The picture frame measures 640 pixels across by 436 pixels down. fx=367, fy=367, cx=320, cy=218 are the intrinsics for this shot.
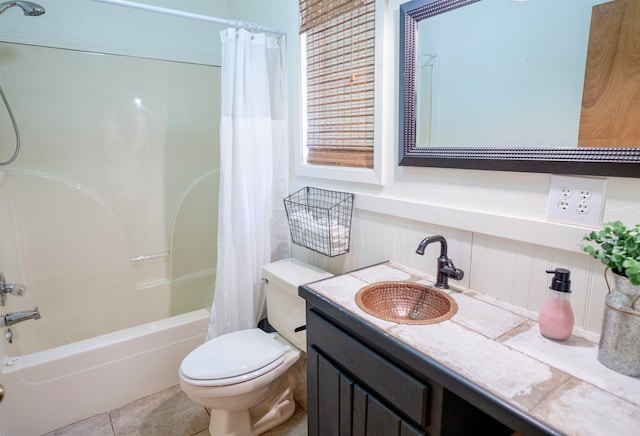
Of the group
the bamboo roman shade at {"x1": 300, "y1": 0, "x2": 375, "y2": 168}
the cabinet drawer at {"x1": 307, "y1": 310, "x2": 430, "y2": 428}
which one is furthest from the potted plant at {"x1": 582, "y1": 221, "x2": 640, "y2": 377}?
the bamboo roman shade at {"x1": 300, "y1": 0, "x2": 375, "y2": 168}

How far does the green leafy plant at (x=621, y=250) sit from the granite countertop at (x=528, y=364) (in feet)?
0.72

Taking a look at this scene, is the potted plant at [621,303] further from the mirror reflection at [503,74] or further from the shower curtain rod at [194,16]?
the shower curtain rod at [194,16]

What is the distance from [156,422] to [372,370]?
4.52 ft

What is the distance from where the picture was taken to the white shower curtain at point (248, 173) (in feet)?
5.84

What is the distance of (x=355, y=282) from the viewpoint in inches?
50.5

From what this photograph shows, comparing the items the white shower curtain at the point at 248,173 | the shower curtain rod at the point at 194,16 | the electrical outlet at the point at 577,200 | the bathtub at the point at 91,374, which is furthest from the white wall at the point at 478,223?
the bathtub at the point at 91,374

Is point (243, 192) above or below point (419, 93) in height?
below

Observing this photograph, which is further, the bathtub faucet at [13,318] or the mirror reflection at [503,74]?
the bathtub faucet at [13,318]

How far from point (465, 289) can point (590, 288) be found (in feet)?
1.15

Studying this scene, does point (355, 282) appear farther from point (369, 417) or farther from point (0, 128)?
point (0, 128)

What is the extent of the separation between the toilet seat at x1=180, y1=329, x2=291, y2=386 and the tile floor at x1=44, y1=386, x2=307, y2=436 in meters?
0.46

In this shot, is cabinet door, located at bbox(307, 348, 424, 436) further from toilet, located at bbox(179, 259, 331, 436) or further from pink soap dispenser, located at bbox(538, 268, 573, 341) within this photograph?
pink soap dispenser, located at bbox(538, 268, 573, 341)

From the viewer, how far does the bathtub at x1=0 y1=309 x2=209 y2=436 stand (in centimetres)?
164

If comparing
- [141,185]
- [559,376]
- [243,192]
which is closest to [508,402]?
[559,376]
